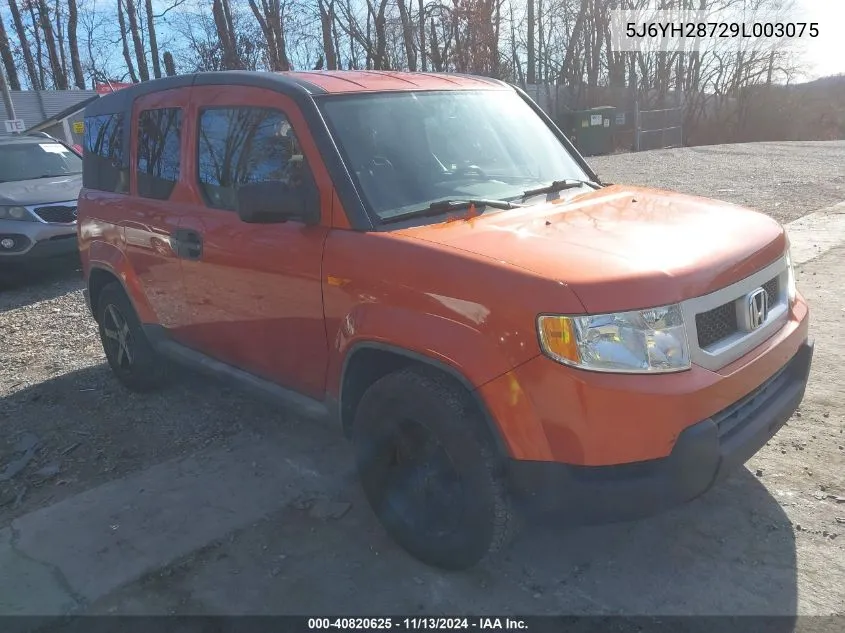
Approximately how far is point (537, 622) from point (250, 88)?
108 inches

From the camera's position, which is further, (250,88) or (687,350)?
(250,88)

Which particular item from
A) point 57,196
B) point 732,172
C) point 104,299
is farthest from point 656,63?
point 104,299

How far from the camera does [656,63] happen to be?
39656 mm

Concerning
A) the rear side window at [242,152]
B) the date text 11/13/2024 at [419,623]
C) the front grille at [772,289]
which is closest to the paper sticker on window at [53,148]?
the rear side window at [242,152]

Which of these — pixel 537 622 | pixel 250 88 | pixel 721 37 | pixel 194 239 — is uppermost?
pixel 721 37

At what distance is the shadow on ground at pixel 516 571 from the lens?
2666 millimetres

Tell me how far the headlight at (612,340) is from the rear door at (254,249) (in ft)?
3.83

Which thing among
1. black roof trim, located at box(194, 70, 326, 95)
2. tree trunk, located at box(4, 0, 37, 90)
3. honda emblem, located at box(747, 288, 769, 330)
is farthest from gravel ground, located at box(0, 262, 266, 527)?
tree trunk, located at box(4, 0, 37, 90)

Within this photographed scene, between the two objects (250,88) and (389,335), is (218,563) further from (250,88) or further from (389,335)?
(250,88)

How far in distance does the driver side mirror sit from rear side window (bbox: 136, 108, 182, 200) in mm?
1135

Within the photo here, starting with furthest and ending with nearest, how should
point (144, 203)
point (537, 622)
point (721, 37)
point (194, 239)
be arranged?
1. point (721, 37)
2. point (144, 203)
3. point (194, 239)
4. point (537, 622)

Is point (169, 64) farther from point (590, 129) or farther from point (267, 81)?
point (267, 81)

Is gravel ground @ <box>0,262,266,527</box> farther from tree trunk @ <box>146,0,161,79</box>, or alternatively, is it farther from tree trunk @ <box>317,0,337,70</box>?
tree trunk @ <box>146,0,161,79</box>

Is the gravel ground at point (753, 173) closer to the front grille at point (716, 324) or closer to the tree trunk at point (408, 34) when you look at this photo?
the front grille at point (716, 324)
